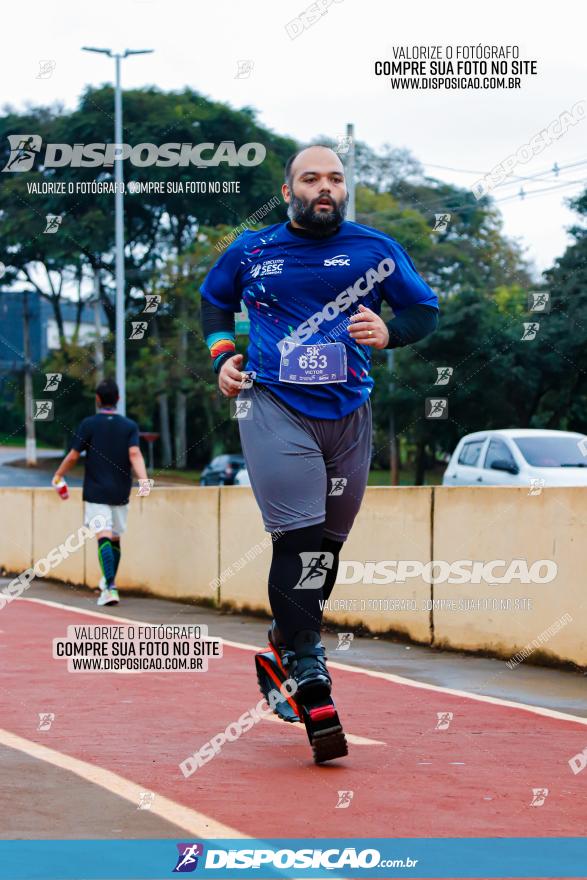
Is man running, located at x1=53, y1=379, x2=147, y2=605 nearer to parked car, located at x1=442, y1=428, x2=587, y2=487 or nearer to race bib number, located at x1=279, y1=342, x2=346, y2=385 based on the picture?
parked car, located at x1=442, y1=428, x2=587, y2=487

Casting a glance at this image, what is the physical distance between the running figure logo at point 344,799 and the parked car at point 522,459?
12023 millimetres

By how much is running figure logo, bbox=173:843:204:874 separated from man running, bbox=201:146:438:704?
49.3 inches

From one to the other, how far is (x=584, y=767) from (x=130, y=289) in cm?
4978

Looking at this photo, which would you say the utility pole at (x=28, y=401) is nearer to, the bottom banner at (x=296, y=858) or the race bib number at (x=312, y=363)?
the race bib number at (x=312, y=363)

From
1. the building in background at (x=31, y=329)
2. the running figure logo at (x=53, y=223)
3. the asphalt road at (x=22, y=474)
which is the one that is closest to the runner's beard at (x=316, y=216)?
the running figure logo at (x=53, y=223)

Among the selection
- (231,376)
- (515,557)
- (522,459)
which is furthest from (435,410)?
(231,376)

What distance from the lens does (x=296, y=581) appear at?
5191mm

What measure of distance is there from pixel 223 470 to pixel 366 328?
40.1 meters

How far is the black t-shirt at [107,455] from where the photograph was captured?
41.2 feet

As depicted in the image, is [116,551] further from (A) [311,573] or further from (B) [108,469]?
(A) [311,573]

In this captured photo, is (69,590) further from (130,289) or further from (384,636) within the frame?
(130,289)

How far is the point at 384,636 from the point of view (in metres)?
9.64

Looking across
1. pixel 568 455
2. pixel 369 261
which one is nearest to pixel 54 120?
pixel 568 455

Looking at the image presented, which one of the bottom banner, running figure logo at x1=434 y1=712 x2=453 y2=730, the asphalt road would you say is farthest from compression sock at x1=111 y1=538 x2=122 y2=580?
the asphalt road
